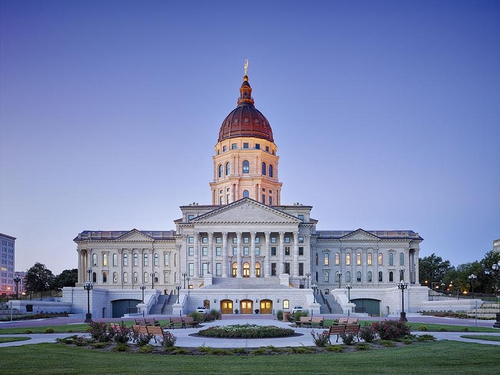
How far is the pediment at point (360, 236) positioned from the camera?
389 ft

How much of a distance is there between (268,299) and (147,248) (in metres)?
41.4

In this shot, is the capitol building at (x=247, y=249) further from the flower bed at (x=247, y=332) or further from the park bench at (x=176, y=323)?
the flower bed at (x=247, y=332)

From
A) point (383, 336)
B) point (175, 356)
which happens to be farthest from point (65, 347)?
point (383, 336)

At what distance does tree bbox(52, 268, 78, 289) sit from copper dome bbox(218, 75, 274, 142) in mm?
52105

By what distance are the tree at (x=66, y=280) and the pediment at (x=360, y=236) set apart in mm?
68513

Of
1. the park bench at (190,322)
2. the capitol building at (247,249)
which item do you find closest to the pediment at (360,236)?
the capitol building at (247,249)

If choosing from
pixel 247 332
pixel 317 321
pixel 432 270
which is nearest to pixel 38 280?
pixel 432 270

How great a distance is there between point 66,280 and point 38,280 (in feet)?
34.5

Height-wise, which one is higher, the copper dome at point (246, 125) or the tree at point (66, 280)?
the copper dome at point (246, 125)

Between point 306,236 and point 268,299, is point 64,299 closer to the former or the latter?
point 268,299

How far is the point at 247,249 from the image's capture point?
110 m

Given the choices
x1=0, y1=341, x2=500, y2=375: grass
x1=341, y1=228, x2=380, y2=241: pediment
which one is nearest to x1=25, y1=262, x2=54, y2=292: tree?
x1=341, y1=228, x2=380, y2=241: pediment

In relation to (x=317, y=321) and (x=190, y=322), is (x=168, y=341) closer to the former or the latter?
(x=190, y=322)

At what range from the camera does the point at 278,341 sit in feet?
102
